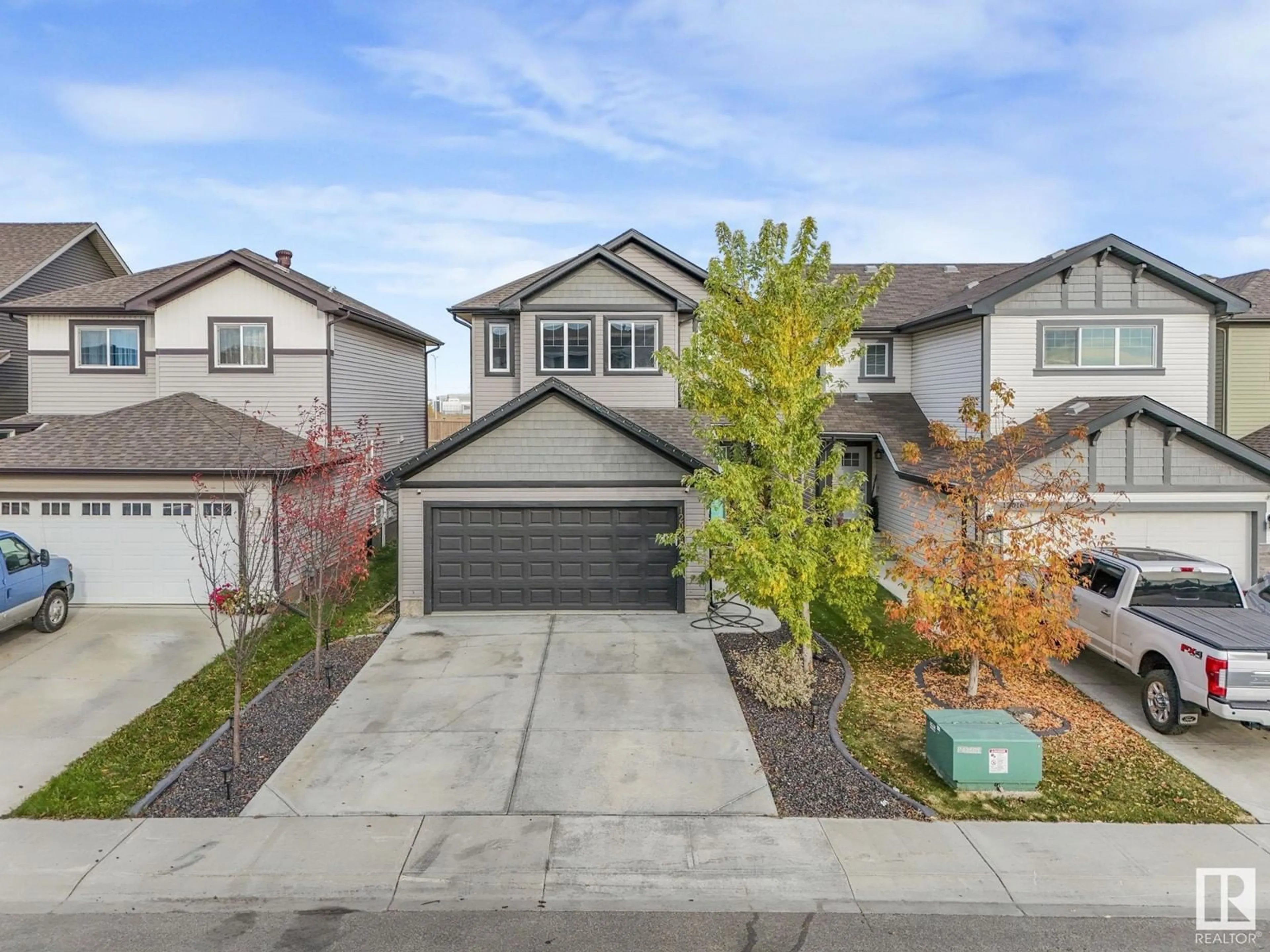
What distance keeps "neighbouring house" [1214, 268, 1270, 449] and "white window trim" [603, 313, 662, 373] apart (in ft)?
48.7

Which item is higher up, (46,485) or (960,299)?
(960,299)

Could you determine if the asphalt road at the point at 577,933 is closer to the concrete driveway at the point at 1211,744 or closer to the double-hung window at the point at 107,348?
the concrete driveway at the point at 1211,744

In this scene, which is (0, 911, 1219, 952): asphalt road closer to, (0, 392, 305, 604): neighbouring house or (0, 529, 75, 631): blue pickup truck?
(0, 529, 75, 631): blue pickup truck

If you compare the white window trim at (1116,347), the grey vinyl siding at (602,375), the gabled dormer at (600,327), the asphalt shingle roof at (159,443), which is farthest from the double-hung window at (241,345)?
the white window trim at (1116,347)

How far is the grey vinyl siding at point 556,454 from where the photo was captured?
1512 cm

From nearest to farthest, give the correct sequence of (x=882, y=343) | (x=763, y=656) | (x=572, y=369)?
(x=763, y=656) → (x=572, y=369) → (x=882, y=343)

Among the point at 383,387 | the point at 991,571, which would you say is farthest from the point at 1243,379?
the point at 383,387

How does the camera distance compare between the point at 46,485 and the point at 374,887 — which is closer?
the point at 374,887

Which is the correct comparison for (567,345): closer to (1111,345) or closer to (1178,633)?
(1111,345)

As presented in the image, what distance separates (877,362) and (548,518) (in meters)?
12.5

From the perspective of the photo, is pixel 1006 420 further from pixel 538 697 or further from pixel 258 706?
pixel 258 706

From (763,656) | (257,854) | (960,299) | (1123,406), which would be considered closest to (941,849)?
(763,656)

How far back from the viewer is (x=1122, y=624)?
420 inches

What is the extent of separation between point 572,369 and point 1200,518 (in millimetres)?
14358
